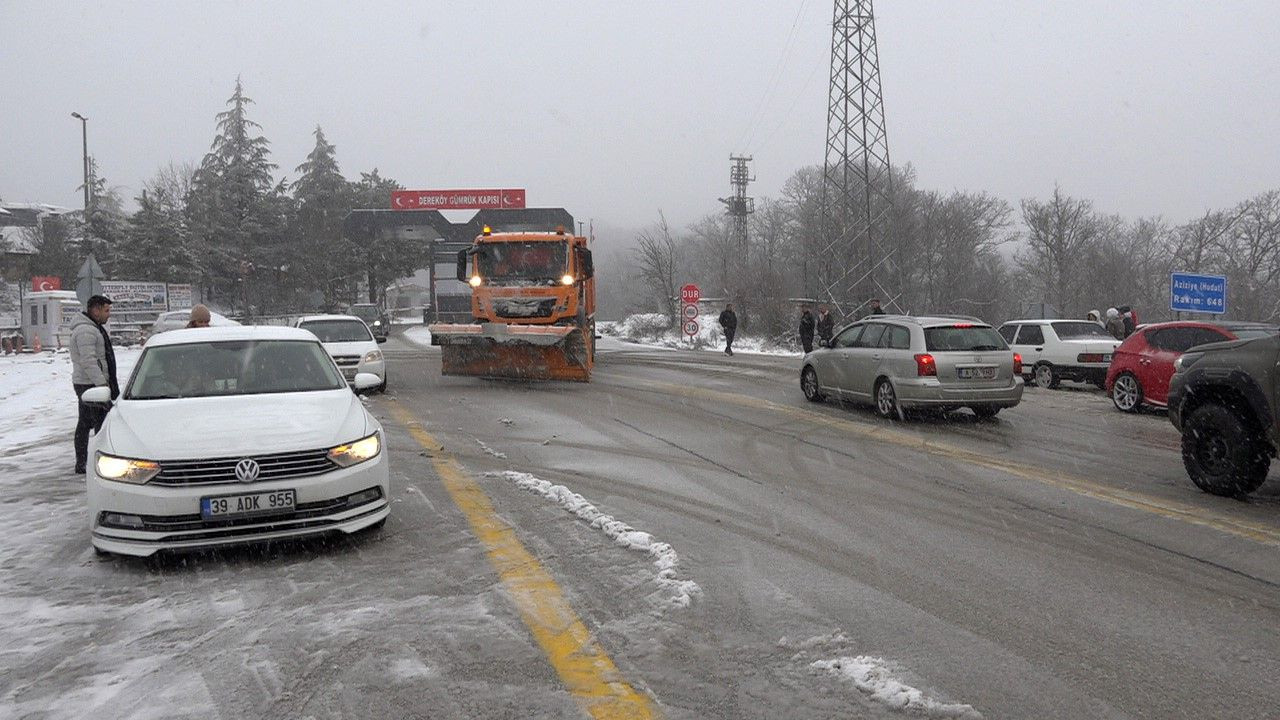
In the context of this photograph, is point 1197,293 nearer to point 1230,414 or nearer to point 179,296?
point 1230,414

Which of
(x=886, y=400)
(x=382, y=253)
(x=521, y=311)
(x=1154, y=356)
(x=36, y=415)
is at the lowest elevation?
(x=36, y=415)

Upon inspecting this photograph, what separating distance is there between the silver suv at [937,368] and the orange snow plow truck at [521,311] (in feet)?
19.6

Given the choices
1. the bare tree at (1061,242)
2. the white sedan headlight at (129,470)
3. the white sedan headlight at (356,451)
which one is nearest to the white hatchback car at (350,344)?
the white sedan headlight at (356,451)

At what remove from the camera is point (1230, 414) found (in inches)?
282

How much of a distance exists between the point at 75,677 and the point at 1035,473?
25.3 ft

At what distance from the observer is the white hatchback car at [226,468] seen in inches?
200

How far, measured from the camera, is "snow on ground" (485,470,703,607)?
15.4 ft

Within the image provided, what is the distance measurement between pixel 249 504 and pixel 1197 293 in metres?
26.4

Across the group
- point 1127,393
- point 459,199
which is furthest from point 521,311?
point 459,199

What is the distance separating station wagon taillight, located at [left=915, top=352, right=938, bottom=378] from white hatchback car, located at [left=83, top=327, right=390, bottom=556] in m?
8.04

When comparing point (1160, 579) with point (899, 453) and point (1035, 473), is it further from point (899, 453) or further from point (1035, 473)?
point (899, 453)

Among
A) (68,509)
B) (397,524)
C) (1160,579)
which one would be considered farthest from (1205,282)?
(68,509)

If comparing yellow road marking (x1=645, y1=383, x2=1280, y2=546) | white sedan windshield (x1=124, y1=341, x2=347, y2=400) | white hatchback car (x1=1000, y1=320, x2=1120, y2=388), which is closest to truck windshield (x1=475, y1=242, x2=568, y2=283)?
yellow road marking (x1=645, y1=383, x2=1280, y2=546)

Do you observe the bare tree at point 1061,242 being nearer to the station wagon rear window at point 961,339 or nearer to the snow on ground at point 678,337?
the snow on ground at point 678,337
